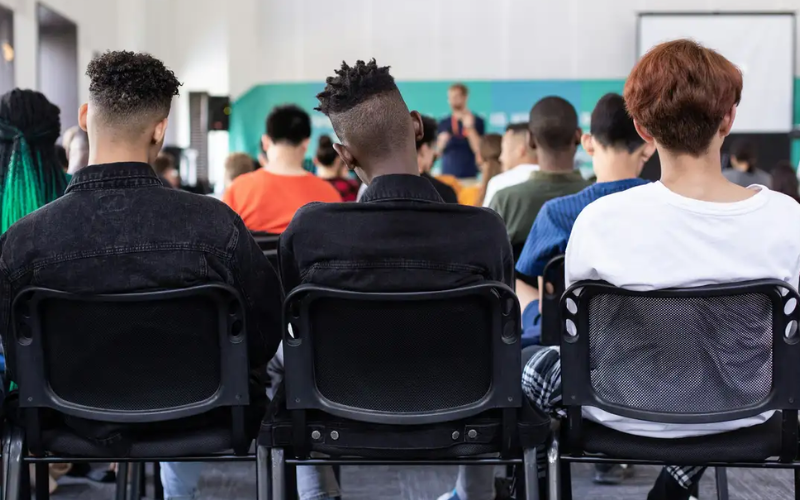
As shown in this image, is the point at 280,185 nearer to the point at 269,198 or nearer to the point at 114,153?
the point at 269,198

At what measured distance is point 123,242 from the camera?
1650 mm

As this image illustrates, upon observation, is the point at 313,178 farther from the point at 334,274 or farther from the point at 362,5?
the point at 362,5

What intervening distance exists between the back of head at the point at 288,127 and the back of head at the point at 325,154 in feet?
4.23

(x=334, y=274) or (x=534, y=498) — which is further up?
(x=334, y=274)

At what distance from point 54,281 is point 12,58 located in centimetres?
724

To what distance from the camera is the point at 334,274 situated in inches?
65.1

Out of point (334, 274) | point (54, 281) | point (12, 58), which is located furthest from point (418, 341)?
point (12, 58)

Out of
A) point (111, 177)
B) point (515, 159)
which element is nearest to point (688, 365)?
point (111, 177)

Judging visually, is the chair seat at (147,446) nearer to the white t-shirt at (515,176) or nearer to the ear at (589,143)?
the ear at (589,143)

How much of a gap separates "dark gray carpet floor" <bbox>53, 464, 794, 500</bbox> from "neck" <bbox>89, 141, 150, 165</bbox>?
1.48 metres

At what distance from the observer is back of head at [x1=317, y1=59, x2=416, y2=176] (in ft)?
6.04

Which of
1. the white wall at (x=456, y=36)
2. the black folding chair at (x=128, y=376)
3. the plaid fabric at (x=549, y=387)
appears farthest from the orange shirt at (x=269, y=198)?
the white wall at (x=456, y=36)

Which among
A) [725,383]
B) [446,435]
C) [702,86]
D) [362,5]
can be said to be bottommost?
[446,435]

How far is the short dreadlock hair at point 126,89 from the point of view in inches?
72.4
